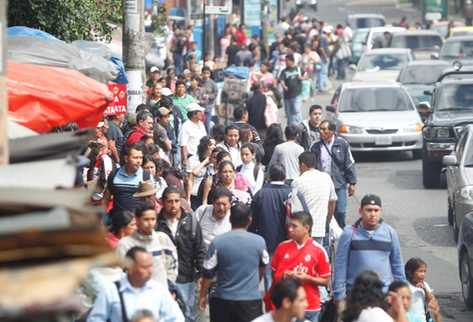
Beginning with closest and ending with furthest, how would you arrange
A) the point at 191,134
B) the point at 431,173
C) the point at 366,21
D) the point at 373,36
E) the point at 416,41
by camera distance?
1. the point at 191,134
2. the point at 431,173
3. the point at 416,41
4. the point at 373,36
5. the point at 366,21

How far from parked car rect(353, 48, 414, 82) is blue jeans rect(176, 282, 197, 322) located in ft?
87.1

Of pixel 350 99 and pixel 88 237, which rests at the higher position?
pixel 88 237

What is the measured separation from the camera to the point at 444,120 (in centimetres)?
2473

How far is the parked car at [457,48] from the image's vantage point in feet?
133

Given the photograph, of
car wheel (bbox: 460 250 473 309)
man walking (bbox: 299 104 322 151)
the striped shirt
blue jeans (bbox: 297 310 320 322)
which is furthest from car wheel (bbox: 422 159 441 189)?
the striped shirt

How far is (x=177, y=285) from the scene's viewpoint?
1160 cm

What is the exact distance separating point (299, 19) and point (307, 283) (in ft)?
158

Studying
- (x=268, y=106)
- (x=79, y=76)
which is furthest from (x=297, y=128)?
(x=79, y=76)

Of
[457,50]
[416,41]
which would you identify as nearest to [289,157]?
[457,50]

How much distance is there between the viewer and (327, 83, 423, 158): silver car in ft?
90.7

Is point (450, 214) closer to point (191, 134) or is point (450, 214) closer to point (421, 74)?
point (191, 134)

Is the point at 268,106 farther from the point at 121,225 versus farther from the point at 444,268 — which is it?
the point at 121,225

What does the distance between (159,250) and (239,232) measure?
777mm

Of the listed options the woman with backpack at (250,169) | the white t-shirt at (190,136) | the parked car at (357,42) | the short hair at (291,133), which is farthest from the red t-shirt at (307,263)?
the parked car at (357,42)
